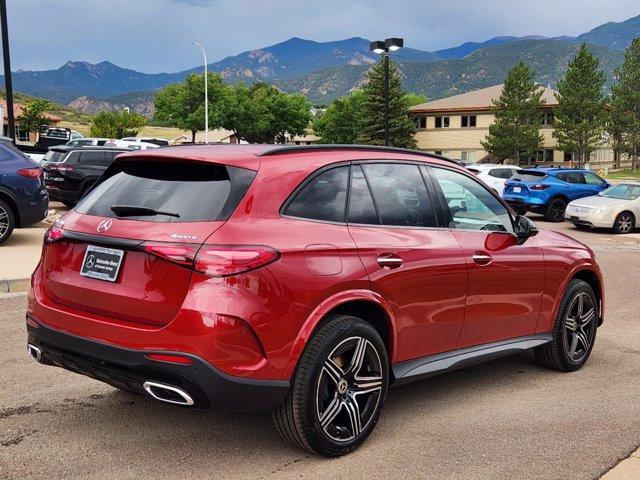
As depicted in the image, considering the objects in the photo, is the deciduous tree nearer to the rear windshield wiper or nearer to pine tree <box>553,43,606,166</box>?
pine tree <box>553,43,606,166</box>

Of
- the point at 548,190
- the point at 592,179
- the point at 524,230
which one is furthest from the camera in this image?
the point at 592,179

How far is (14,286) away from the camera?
892 cm

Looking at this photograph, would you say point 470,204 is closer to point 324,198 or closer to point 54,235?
point 324,198

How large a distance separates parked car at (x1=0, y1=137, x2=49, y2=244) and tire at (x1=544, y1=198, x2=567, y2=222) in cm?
1535

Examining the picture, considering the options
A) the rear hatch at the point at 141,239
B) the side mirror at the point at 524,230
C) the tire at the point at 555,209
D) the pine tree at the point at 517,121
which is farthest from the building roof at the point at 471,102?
the rear hatch at the point at 141,239

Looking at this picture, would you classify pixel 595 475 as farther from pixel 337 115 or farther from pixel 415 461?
pixel 337 115

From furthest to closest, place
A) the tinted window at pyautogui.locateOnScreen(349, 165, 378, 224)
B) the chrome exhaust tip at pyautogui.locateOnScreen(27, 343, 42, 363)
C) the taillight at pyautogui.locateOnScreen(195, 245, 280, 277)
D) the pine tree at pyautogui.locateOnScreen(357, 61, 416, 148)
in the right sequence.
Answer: the pine tree at pyautogui.locateOnScreen(357, 61, 416, 148)
the tinted window at pyautogui.locateOnScreen(349, 165, 378, 224)
the chrome exhaust tip at pyautogui.locateOnScreen(27, 343, 42, 363)
the taillight at pyautogui.locateOnScreen(195, 245, 280, 277)

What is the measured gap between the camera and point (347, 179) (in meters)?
4.30

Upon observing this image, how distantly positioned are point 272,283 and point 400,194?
133 centimetres

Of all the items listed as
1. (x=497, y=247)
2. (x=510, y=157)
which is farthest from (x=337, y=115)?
(x=497, y=247)

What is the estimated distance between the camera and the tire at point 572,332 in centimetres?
571

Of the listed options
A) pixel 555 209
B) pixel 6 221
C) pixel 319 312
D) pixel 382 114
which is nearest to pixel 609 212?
pixel 555 209

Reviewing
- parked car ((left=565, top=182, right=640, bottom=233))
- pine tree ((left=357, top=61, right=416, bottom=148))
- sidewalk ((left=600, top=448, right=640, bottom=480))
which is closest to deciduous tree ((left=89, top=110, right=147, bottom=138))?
pine tree ((left=357, top=61, right=416, bottom=148))

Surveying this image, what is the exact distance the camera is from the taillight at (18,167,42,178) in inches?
464
